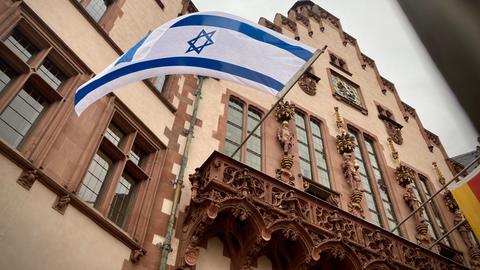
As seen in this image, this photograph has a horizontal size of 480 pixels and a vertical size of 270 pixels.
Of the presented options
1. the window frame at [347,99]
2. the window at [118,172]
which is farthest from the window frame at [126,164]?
the window frame at [347,99]

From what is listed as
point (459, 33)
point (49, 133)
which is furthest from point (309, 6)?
point (459, 33)

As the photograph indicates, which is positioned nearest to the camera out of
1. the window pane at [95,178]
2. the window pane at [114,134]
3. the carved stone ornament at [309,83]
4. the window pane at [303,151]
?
the window pane at [95,178]

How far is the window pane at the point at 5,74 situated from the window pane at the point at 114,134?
2.53 m

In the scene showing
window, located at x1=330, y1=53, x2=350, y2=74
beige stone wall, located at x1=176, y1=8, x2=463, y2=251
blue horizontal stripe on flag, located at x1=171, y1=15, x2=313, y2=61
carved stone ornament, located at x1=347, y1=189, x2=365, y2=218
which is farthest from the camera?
window, located at x1=330, y1=53, x2=350, y2=74

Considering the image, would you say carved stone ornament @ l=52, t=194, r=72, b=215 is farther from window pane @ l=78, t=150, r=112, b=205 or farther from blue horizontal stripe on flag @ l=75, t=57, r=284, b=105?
blue horizontal stripe on flag @ l=75, t=57, r=284, b=105

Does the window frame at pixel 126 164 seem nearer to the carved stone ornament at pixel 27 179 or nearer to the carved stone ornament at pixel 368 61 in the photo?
the carved stone ornament at pixel 27 179

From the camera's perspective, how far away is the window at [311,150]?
1477cm

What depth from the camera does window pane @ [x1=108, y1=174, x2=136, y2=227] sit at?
9281mm

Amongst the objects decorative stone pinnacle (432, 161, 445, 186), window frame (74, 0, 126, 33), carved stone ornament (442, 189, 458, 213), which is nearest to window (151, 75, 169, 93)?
window frame (74, 0, 126, 33)

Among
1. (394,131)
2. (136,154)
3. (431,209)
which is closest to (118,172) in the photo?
(136,154)

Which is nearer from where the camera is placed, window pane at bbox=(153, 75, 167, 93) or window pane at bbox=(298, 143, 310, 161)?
window pane at bbox=(153, 75, 167, 93)

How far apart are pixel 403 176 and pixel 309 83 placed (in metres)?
5.59

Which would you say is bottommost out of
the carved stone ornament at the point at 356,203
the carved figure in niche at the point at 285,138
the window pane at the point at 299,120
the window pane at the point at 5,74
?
the window pane at the point at 5,74

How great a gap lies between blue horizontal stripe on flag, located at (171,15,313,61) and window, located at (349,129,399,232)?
24.6ft
